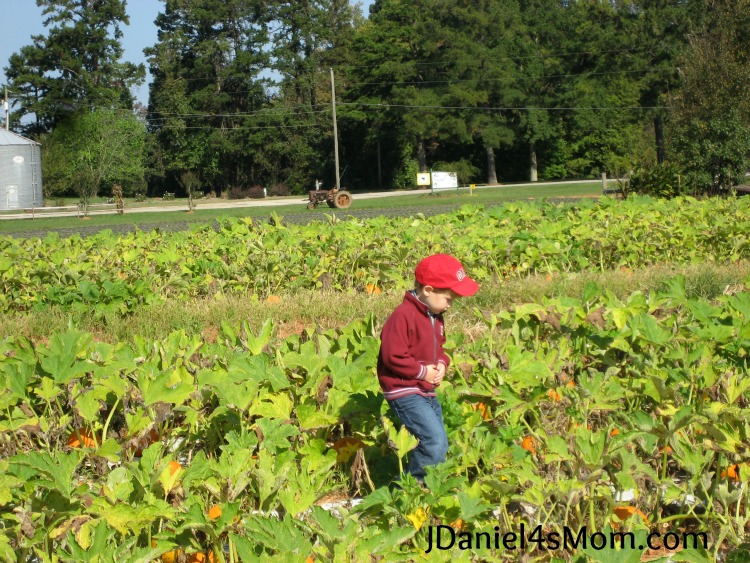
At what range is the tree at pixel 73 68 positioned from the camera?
2813 inches

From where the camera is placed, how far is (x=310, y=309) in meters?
7.75

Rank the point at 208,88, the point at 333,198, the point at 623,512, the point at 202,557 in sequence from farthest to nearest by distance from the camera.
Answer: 1. the point at 208,88
2. the point at 333,198
3. the point at 623,512
4. the point at 202,557

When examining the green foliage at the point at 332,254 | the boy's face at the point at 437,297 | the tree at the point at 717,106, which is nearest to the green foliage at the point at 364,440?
the boy's face at the point at 437,297

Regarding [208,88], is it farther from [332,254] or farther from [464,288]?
[464,288]

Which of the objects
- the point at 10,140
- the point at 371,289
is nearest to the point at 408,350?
the point at 371,289

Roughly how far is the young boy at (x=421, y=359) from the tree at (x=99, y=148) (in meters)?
59.7

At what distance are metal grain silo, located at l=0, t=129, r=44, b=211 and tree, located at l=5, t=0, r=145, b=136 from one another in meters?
13.1

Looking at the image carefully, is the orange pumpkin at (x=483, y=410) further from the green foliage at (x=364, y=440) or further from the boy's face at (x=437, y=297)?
the boy's face at (x=437, y=297)

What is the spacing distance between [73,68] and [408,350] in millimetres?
75752

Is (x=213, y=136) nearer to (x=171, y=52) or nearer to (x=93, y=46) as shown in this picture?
(x=171, y=52)

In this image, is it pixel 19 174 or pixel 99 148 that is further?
pixel 99 148

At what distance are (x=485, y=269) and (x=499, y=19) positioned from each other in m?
58.3

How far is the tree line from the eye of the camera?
203 ft

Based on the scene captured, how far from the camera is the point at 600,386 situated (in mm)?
4004
